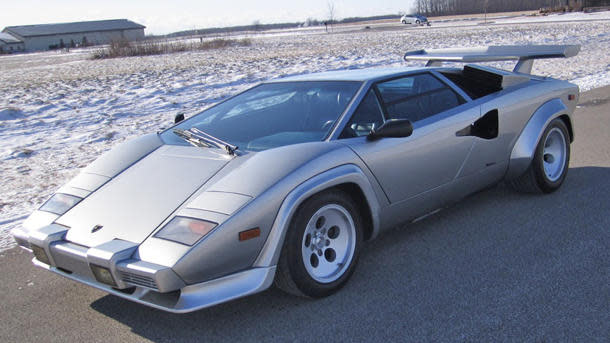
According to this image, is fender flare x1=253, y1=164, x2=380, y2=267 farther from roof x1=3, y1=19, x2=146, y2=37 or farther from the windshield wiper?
roof x1=3, y1=19, x2=146, y2=37

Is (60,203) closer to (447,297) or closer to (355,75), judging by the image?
(355,75)

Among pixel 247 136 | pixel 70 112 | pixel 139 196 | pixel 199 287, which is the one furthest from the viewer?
pixel 70 112

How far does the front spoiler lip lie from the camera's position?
275cm

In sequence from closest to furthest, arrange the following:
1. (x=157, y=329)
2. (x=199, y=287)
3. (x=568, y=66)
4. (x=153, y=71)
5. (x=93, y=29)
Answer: (x=199, y=287), (x=157, y=329), (x=568, y=66), (x=153, y=71), (x=93, y=29)

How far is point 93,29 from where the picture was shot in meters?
96.1

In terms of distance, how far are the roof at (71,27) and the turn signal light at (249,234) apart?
101627 mm

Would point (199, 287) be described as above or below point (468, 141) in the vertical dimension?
below

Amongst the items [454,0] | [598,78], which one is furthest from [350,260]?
[454,0]

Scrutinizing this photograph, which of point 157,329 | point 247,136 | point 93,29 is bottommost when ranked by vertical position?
point 157,329

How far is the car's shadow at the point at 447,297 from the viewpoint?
2.83 m

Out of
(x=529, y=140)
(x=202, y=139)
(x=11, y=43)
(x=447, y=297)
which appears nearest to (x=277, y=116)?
(x=202, y=139)

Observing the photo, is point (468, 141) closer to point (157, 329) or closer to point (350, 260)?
point (350, 260)

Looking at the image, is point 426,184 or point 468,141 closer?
point 426,184

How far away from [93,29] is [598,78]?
3818 inches
